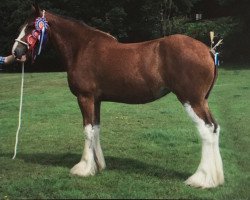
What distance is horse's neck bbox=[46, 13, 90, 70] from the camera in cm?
885

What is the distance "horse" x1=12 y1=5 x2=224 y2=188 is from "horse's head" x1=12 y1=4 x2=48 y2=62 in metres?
0.02

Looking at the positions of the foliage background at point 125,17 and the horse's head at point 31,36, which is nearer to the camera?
the horse's head at point 31,36

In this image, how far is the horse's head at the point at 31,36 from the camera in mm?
8727

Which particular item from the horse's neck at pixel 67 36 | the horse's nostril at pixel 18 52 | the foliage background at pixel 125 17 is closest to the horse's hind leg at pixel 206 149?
the horse's neck at pixel 67 36

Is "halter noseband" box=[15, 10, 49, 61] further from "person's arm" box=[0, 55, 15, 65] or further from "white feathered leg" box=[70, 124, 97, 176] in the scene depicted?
"white feathered leg" box=[70, 124, 97, 176]

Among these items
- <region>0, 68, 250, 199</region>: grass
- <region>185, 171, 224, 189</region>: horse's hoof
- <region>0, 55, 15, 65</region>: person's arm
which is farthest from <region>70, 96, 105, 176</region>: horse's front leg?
<region>185, 171, 224, 189</region>: horse's hoof

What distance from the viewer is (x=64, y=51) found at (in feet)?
29.2

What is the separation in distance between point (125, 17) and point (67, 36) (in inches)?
1421

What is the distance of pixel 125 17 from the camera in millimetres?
44500

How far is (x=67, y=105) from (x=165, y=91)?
10509 mm

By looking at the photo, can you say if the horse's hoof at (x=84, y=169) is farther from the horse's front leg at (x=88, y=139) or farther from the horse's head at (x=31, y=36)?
the horse's head at (x=31, y=36)

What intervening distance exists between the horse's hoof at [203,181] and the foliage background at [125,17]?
32.0 metres

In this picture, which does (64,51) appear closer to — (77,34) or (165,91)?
(77,34)

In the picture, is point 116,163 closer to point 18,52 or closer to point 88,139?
point 88,139
